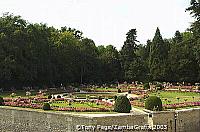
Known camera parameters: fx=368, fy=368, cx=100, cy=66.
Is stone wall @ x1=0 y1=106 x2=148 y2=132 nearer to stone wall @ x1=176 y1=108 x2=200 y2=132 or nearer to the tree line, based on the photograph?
stone wall @ x1=176 y1=108 x2=200 y2=132

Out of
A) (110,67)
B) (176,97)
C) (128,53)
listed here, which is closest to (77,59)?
(110,67)

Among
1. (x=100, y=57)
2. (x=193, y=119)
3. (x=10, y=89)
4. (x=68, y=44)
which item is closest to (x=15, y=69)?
(x=10, y=89)

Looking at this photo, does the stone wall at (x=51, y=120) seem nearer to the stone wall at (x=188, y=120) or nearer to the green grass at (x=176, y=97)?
the stone wall at (x=188, y=120)

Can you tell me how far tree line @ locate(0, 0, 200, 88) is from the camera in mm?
47875

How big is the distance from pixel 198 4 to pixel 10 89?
2618cm

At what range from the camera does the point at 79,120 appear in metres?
20.8

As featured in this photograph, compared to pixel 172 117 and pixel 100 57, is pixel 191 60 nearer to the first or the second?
pixel 100 57

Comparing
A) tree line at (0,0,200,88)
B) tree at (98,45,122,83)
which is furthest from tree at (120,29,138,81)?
tree at (98,45,122,83)

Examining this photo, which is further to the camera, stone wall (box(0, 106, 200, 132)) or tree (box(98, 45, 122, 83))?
tree (box(98, 45, 122, 83))

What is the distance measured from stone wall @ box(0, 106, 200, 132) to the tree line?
66.6 feet

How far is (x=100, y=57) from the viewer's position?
68000mm

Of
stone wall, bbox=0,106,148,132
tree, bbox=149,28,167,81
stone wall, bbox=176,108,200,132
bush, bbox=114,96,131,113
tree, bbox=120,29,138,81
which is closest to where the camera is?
stone wall, bbox=0,106,148,132

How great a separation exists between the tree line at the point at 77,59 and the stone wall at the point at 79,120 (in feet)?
66.6

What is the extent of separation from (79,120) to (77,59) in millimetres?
41154
